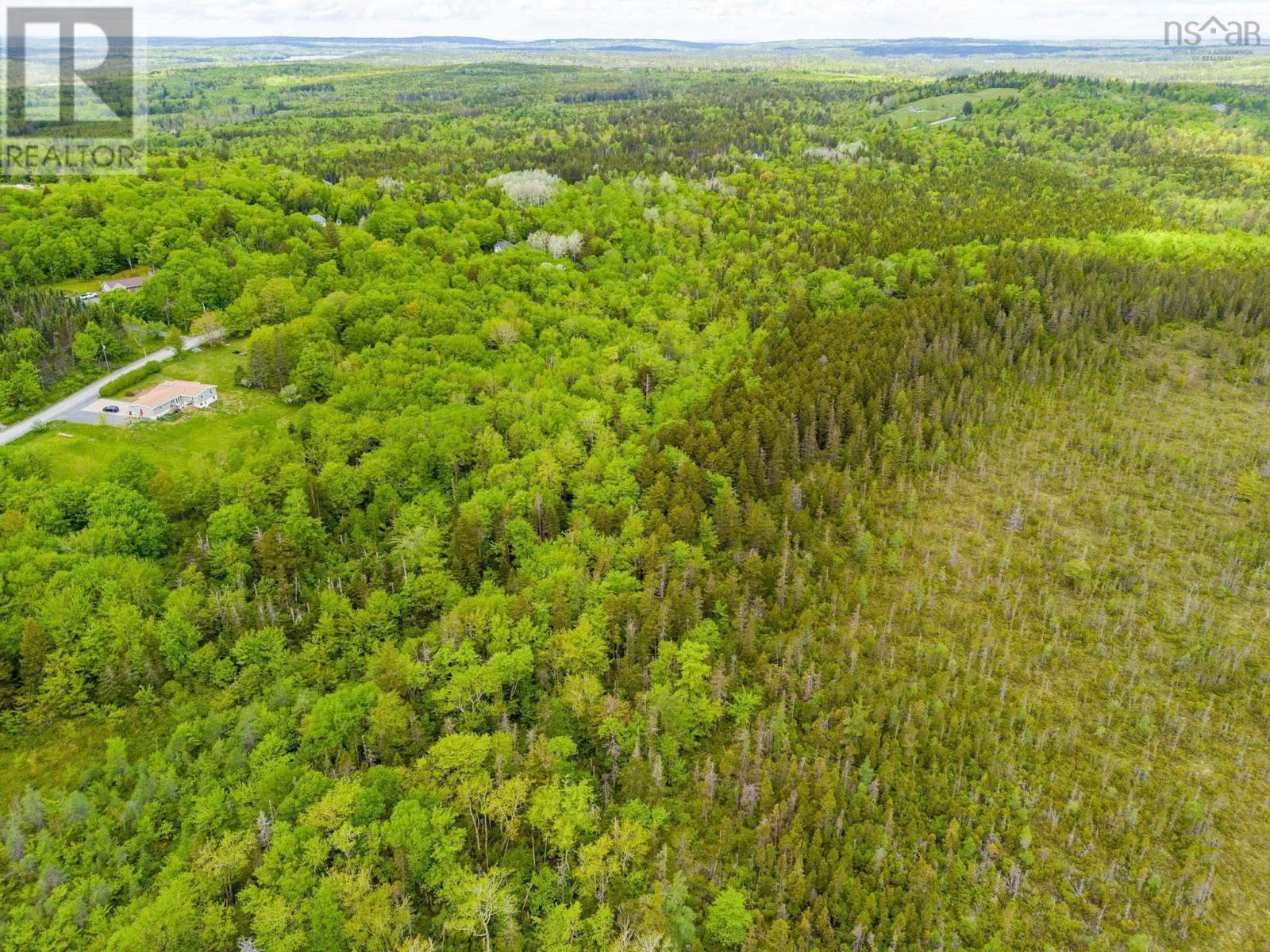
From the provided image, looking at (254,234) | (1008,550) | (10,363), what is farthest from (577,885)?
(254,234)

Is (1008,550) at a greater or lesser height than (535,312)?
lesser

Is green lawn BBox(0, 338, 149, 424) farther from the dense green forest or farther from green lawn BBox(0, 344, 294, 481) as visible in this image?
green lawn BBox(0, 344, 294, 481)

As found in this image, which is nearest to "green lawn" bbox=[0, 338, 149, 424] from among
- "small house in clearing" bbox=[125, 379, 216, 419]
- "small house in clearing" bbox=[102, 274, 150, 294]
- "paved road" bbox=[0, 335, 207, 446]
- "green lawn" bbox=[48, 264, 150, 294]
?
"paved road" bbox=[0, 335, 207, 446]

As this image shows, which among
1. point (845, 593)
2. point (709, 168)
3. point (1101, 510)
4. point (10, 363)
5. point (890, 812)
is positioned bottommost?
point (890, 812)

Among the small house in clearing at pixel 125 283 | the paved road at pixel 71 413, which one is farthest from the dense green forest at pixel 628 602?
the small house in clearing at pixel 125 283

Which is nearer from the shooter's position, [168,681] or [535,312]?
[168,681]

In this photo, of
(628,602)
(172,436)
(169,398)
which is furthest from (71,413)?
(628,602)

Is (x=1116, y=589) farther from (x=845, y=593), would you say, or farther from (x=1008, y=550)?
(x=845, y=593)
